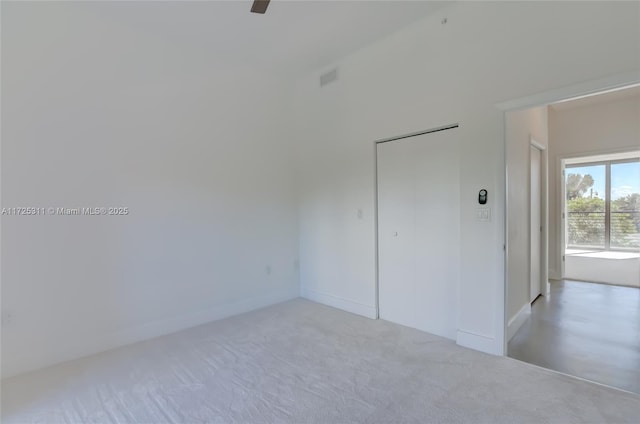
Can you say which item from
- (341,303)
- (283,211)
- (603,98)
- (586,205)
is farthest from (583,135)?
(283,211)

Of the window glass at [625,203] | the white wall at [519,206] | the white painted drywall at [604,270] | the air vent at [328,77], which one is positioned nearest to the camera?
the white wall at [519,206]

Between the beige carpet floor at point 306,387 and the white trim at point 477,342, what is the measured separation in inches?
3.0

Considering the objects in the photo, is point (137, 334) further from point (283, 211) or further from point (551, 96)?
point (551, 96)

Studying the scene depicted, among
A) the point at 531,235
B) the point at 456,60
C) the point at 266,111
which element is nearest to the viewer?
the point at 456,60

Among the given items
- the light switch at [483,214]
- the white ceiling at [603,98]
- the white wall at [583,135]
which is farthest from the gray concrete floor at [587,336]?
the white ceiling at [603,98]

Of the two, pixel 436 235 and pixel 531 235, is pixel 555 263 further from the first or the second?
pixel 436 235

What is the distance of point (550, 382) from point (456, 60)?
2750 millimetres

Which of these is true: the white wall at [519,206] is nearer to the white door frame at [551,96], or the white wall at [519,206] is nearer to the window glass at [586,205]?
the white door frame at [551,96]

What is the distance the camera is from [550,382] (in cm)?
223

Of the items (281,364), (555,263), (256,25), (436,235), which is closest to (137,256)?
Answer: (281,364)

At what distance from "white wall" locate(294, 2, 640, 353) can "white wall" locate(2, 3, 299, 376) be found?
82cm

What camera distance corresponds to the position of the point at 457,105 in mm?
2834

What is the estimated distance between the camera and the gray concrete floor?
94.8 inches

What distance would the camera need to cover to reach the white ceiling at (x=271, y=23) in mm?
2789
